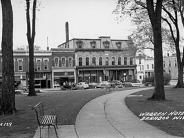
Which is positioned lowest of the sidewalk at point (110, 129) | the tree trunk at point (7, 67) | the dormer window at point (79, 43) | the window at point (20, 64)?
the sidewalk at point (110, 129)

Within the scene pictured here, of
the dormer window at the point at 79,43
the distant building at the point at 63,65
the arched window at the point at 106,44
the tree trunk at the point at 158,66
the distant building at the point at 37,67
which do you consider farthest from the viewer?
the arched window at the point at 106,44

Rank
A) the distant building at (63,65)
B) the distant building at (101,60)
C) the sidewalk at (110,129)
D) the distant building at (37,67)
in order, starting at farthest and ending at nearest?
the distant building at (101,60) < the distant building at (63,65) < the distant building at (37,67) < the sidewalk at (110,129)

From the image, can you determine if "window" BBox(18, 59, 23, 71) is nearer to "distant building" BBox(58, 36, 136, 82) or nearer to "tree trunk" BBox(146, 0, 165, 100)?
"distant building" BBox(58, 36, 136, 82)

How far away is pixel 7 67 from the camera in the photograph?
18.2 metres

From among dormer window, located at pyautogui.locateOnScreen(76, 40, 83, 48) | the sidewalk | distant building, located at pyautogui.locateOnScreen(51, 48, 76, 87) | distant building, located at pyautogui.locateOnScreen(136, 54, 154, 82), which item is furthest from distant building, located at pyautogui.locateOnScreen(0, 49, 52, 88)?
the sidewalk

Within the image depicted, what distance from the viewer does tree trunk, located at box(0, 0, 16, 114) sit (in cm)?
1794

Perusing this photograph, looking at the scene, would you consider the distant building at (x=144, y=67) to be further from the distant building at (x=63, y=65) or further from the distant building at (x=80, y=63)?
the distant building at (x=63, y=65)

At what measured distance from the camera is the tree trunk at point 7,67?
17.9 metres

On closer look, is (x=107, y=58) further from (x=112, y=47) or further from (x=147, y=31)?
(x=147, y=31)

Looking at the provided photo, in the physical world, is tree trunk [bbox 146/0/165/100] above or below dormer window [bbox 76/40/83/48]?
below

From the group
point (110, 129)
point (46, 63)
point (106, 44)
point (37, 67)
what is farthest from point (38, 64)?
point (110, 129)

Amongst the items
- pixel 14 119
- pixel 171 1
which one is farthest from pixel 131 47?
pixel 14 119

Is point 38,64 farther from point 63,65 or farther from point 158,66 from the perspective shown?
→ point 158,66

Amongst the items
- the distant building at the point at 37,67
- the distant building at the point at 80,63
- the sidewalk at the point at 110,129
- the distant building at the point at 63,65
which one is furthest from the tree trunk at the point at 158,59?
the distant building at the point at 63,65
